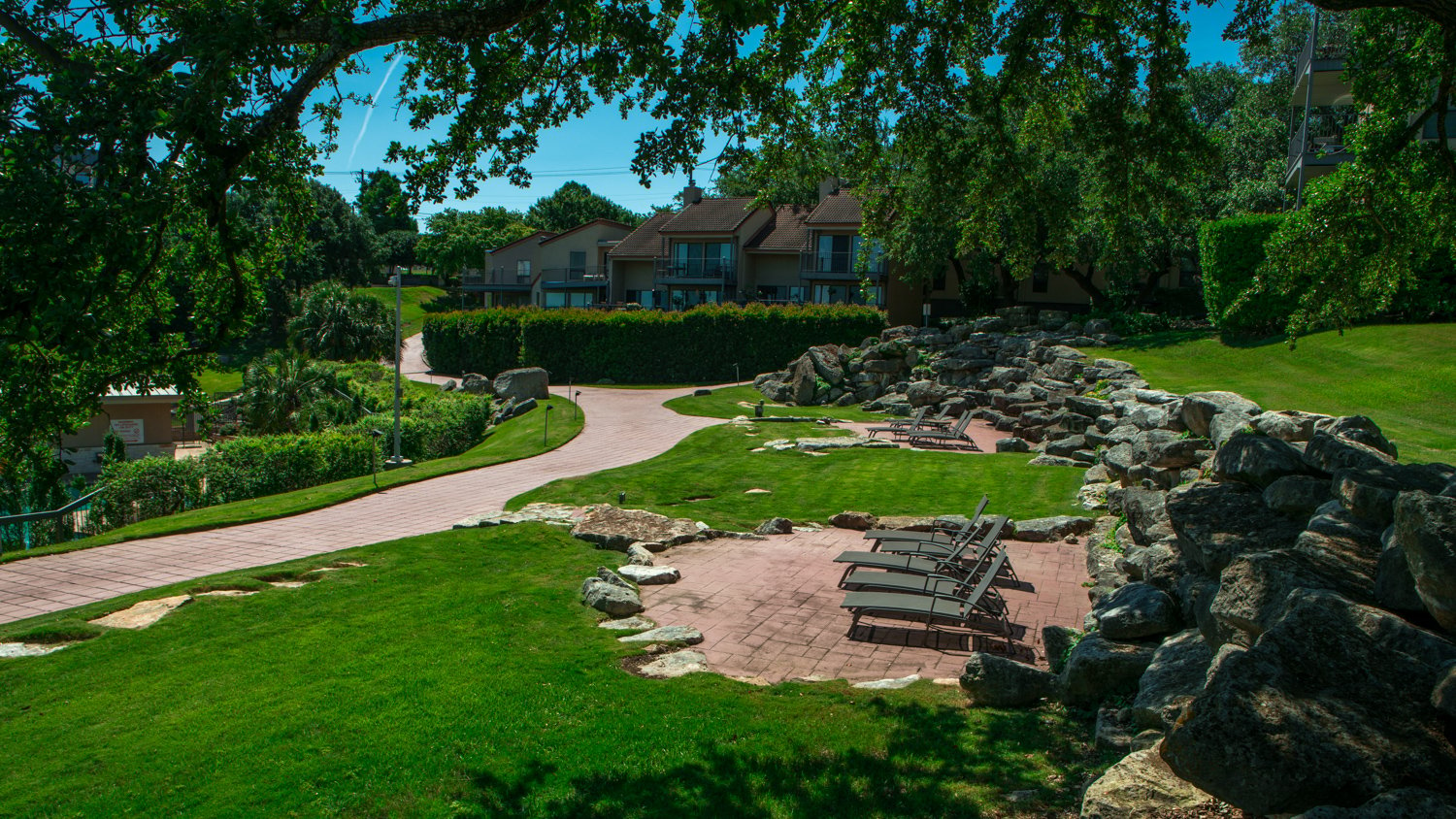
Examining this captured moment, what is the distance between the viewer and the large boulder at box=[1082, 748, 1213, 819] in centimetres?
385

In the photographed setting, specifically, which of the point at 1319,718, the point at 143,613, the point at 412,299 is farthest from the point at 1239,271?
the point at 412,299

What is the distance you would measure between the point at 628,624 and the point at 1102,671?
473cm

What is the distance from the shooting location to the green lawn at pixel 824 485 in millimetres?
15172

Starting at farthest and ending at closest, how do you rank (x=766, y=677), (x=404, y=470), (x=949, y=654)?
(x=404, y=470), (x=949, y=654), (x=766, y=677)

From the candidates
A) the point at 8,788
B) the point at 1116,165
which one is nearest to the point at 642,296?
the point at 1116,165

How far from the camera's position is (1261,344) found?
24.6 metres

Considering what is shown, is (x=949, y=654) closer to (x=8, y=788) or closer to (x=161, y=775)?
(x=161, y=775)

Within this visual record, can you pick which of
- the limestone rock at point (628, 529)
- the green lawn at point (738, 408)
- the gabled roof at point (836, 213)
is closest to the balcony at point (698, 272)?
the gabled roof at point (836, 213)

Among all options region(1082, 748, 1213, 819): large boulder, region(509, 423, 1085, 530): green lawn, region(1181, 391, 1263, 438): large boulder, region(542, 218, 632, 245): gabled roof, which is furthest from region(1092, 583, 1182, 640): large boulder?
region(542, 218, 632, 245): gabled roof

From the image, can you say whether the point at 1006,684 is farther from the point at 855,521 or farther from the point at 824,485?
the point at 824,485

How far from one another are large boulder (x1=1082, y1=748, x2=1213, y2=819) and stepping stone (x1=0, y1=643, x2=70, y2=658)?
30.2ft

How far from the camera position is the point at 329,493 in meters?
17.9

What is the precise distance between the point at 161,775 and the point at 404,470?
51.0 ft

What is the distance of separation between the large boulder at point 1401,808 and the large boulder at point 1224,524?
3.10 meters
